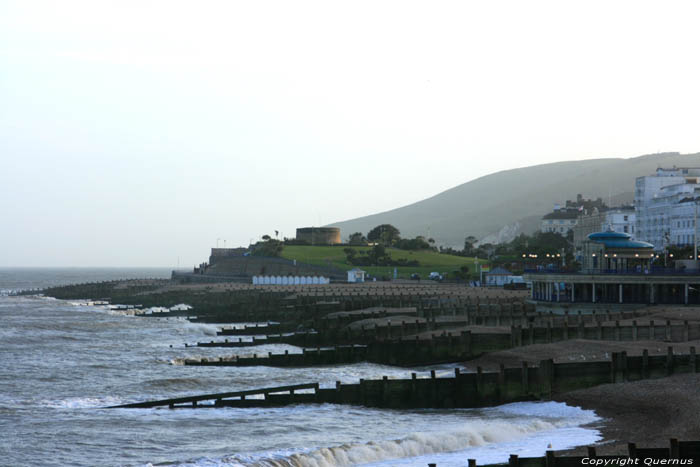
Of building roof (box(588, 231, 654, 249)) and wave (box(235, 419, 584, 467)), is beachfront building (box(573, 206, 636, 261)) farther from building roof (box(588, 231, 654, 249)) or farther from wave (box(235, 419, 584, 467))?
wave (box(235, 419, 584, 467))

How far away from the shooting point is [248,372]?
52.0 meters

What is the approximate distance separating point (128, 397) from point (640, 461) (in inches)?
1122

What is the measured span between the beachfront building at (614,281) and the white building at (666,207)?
6186 cm

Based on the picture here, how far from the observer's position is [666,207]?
156 m

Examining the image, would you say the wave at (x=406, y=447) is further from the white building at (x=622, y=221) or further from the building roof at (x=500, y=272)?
the white building at (x=622, y=221)

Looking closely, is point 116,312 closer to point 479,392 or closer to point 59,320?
point 59,320

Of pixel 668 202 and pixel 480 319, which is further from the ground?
pixel 668 202

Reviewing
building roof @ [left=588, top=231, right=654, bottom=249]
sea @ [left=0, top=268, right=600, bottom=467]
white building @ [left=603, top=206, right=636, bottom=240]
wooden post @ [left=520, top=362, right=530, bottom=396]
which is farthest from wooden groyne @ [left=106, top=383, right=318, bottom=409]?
white building @ [left=603, top=206, right=636, bottom=240]

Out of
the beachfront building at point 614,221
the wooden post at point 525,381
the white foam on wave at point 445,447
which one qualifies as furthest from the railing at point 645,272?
the beachfront building at point 614,221

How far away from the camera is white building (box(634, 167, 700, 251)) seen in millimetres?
146750

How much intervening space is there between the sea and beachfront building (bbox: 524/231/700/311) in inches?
980

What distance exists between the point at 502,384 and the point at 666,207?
126 metres

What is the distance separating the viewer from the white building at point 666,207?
147 metres

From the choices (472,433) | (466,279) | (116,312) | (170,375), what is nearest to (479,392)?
(472,433)
